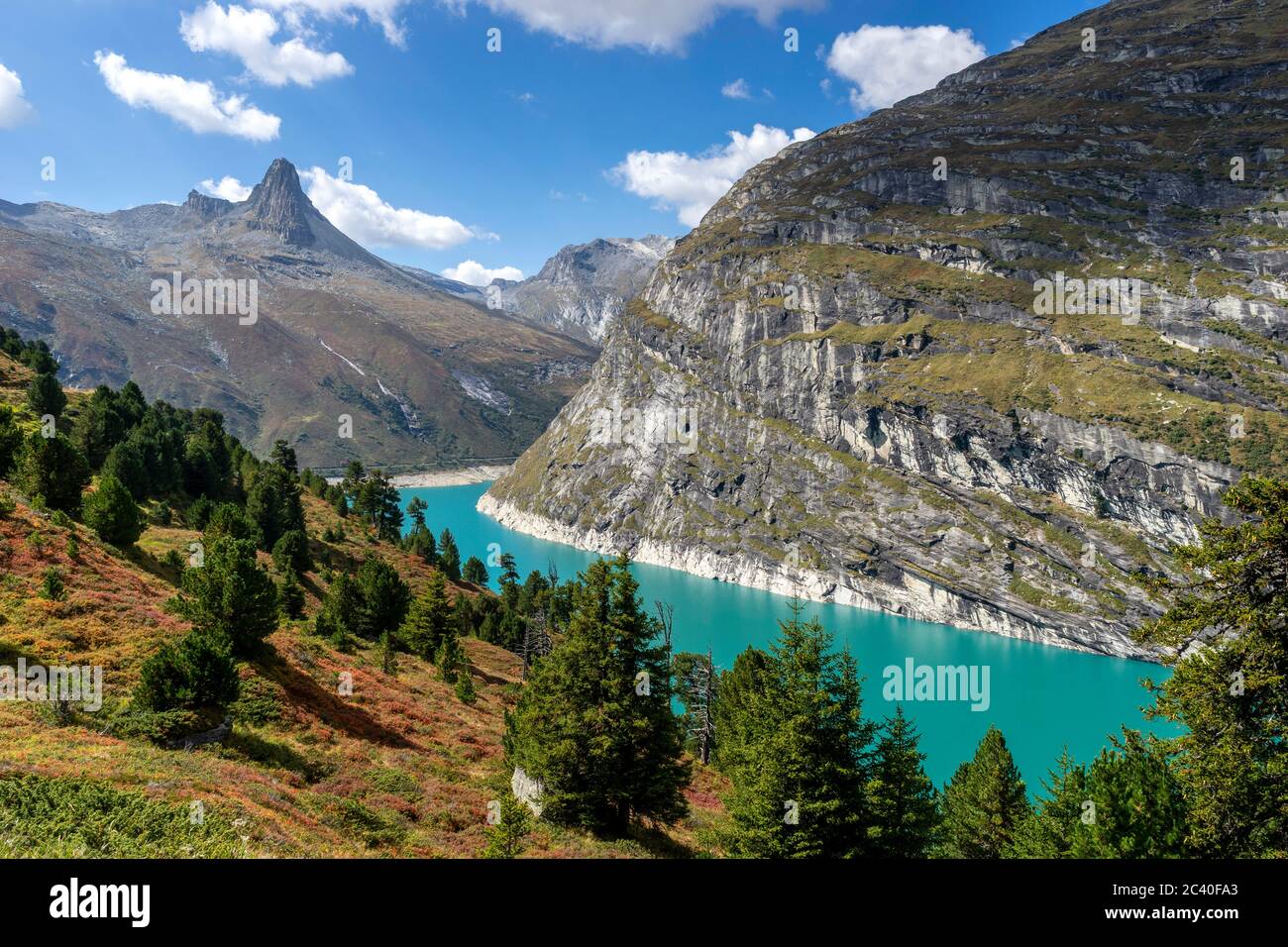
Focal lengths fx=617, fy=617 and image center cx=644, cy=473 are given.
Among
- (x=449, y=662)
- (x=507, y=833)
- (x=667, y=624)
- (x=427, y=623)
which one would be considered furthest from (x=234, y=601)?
(x=667, y=624)

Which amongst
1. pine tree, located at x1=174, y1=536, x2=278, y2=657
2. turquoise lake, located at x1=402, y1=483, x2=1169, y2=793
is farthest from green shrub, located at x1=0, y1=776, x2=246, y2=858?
turquoise lake, located at x1=402, y1=483, x2=1169, y2=793

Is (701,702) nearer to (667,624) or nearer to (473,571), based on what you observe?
(667,624)

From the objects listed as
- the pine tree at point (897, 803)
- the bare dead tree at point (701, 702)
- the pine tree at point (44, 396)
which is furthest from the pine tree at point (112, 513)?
the pine tree at point (897, 803)

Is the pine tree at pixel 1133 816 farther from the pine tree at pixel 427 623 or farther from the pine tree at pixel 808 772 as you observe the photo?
the pine tree at pixel 427 623

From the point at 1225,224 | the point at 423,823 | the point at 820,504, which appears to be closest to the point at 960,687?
the point at 820,504

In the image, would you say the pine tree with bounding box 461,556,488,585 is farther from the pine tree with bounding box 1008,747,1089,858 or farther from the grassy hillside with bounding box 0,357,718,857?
the pine tree with bounding box 1008,747,1089,858

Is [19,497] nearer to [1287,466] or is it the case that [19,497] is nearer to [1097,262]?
[1287,466]
